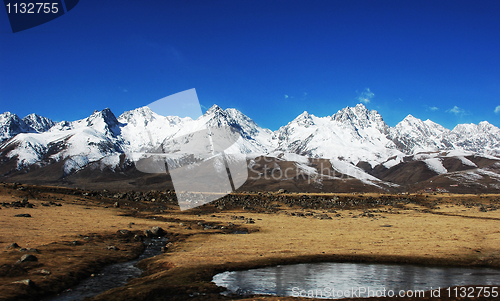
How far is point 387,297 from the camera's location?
669 inches

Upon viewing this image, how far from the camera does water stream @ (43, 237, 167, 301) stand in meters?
17.2

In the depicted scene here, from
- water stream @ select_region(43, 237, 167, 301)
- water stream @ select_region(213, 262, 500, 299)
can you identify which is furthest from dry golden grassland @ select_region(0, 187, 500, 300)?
water stream @ select_region(213, 262, 500, 299)

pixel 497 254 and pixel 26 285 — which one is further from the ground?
pixel 26 285

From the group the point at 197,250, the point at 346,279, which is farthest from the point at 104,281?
the point at 346,279

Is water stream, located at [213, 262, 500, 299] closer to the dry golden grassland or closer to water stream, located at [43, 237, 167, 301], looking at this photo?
the dry golden grassland

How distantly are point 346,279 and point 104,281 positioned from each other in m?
17.1

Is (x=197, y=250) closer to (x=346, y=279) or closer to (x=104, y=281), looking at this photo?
(x=104, y=281)

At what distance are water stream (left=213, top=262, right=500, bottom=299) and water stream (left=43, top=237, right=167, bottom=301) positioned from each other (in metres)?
6.63

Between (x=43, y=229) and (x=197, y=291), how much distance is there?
1077 inches

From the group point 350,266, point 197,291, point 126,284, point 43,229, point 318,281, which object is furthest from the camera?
point 43,229

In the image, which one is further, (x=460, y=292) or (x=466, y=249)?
(x=466, y=249)

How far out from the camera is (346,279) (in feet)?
69.4

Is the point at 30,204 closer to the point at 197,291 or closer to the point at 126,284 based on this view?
the point at 126,284

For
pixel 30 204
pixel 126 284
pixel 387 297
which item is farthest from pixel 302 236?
pixel 30 204
